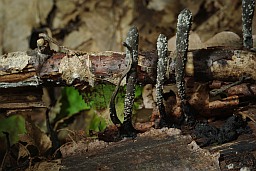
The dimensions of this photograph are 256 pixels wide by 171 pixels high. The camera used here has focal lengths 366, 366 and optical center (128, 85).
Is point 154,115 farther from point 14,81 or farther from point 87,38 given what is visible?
point 87,38

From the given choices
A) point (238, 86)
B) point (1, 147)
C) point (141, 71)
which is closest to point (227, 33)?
point (238, 86)

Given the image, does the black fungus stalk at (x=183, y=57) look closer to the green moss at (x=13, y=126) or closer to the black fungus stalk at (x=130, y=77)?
the black fungus stalk at (x=130, y=77)

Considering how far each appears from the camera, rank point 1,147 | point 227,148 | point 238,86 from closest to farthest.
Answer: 1. point 227,148
2. point 238,86
3. point 1,147

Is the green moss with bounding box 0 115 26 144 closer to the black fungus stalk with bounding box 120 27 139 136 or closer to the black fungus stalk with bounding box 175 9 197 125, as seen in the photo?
the black fungus stalk with bounding box 120 27 139 136

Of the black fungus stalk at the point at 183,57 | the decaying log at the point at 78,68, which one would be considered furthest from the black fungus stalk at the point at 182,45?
the decaying log at the point at 78,68

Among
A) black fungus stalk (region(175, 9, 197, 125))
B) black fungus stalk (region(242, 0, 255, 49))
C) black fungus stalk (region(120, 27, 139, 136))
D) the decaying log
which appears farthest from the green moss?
black fungus stalk (region(242, 0, 255, 49))
